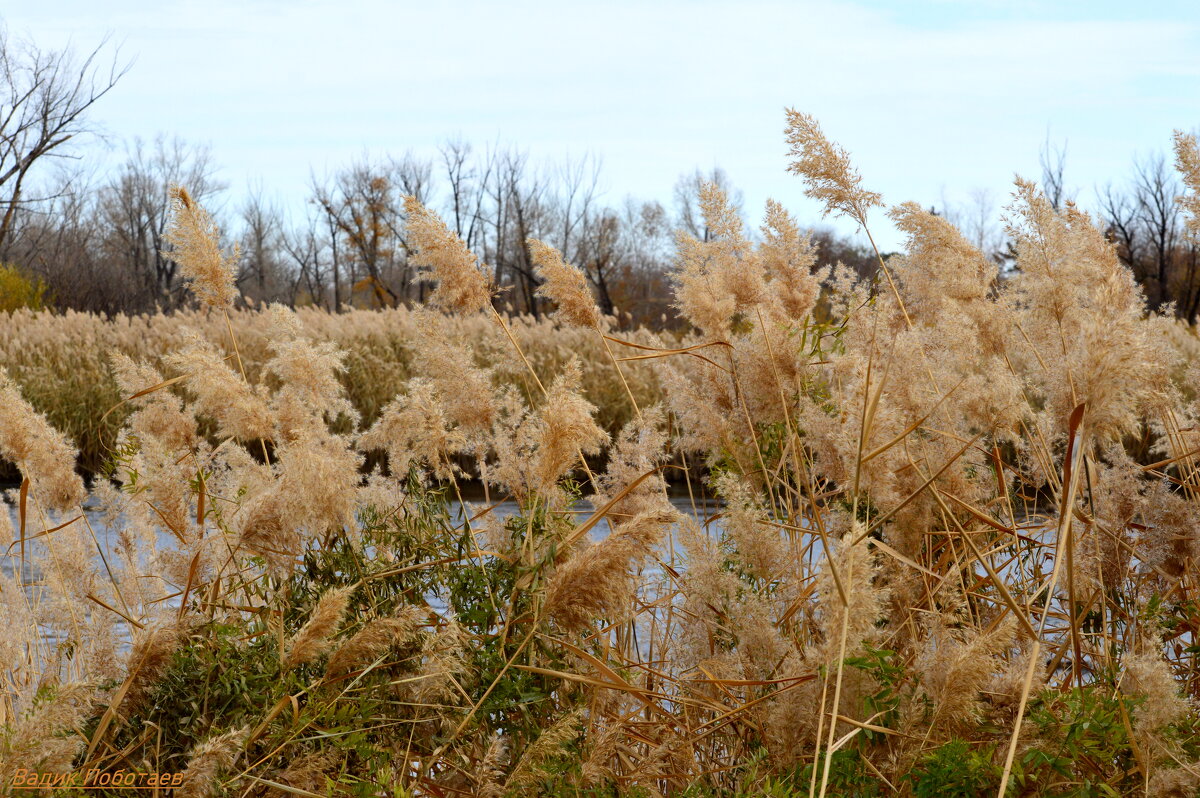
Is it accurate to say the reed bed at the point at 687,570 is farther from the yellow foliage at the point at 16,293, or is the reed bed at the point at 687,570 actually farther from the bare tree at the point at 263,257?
the bare tree at the point at 263,257

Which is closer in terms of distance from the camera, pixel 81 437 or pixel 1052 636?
pixel 1052 636

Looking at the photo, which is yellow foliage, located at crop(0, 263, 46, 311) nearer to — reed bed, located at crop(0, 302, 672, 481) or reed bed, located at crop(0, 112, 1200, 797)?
reed bed, located at crop(0, 302, 672, 481)

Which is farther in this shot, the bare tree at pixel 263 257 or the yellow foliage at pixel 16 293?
the bare tree at pixel 263 257

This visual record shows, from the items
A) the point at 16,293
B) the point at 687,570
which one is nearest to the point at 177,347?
the point at 687,570

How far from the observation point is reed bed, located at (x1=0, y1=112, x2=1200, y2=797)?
6.44ft

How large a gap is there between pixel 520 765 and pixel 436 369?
3.51 feet

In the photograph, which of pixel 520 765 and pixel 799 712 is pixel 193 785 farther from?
pixel 799 712

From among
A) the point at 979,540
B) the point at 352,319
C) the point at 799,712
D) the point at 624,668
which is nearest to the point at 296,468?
the point at 624,668

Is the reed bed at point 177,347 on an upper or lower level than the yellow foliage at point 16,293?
lower

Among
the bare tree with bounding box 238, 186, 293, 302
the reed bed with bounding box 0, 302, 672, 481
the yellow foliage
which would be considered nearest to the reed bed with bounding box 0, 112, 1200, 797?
the reed bed with bounding box 0, 302, 672, 481

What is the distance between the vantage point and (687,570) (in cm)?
250

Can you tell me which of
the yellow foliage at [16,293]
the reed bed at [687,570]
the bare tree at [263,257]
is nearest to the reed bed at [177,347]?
the reed bed at [687,570]

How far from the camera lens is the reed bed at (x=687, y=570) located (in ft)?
6.44

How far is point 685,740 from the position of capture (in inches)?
92.0
